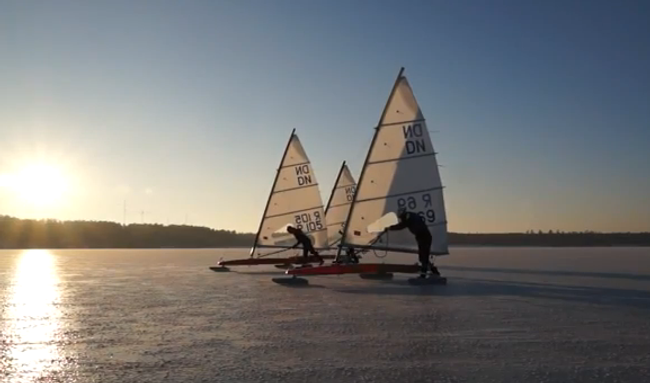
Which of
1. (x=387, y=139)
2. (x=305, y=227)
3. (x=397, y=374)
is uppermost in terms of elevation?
(x=387, y=139)

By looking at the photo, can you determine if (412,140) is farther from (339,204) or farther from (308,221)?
(339,204)

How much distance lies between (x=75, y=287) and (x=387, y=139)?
27.7 feet

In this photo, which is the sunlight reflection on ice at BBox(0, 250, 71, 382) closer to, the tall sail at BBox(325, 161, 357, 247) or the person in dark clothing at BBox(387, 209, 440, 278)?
the person in dark clothing at BBox(387, 209, 440, 278)

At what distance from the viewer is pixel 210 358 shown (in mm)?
6355

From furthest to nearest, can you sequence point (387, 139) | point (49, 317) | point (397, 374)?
point (387, 139), point (49, 317), point (397, 374)

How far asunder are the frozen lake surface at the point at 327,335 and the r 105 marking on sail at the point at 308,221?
9.56 meters

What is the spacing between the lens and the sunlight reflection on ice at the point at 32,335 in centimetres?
578

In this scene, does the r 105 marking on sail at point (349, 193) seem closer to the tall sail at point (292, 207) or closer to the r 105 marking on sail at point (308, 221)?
the tall sail at point (292, 207)

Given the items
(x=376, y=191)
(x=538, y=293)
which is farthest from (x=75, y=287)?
(x=538, y=293)

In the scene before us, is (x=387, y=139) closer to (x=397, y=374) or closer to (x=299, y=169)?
(x=299, y=169)

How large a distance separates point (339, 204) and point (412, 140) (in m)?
9.94

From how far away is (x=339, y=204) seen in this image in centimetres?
2683

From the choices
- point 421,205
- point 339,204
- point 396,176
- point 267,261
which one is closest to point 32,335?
point 396,176

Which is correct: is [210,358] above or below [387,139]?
below
